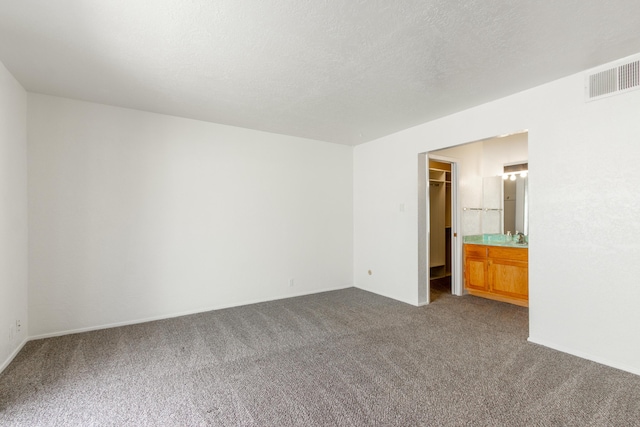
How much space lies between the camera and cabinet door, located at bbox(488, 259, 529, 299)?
13.9ft

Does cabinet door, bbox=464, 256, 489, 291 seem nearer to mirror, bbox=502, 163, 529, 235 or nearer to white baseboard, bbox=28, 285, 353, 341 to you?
mirror, bbox=502, 163, 529, 235

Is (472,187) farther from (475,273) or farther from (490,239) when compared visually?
(475,273)

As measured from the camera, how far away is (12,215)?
9.02 feet

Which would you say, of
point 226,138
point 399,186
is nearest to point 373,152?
point 399,186

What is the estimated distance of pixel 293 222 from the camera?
16.0 feet

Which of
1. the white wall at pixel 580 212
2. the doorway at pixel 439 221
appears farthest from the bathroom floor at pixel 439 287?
the white wall at pixel 580 212

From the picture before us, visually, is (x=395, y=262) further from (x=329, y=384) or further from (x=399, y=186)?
(x=329, y=384)

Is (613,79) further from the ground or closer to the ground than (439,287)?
further from the ground

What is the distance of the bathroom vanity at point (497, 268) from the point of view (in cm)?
427

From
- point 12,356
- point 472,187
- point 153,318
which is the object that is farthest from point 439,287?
point 12,356

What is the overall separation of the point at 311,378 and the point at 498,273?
3509mm

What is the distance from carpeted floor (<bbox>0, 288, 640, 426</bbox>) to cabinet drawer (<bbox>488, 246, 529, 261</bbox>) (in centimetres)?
102

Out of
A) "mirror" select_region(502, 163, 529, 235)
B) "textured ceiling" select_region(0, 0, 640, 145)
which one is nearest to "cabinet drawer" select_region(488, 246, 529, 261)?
"mirror" select_region(502, 163, 529, 235)

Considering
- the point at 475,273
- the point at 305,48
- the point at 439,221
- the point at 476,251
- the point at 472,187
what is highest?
the point at 305,48
